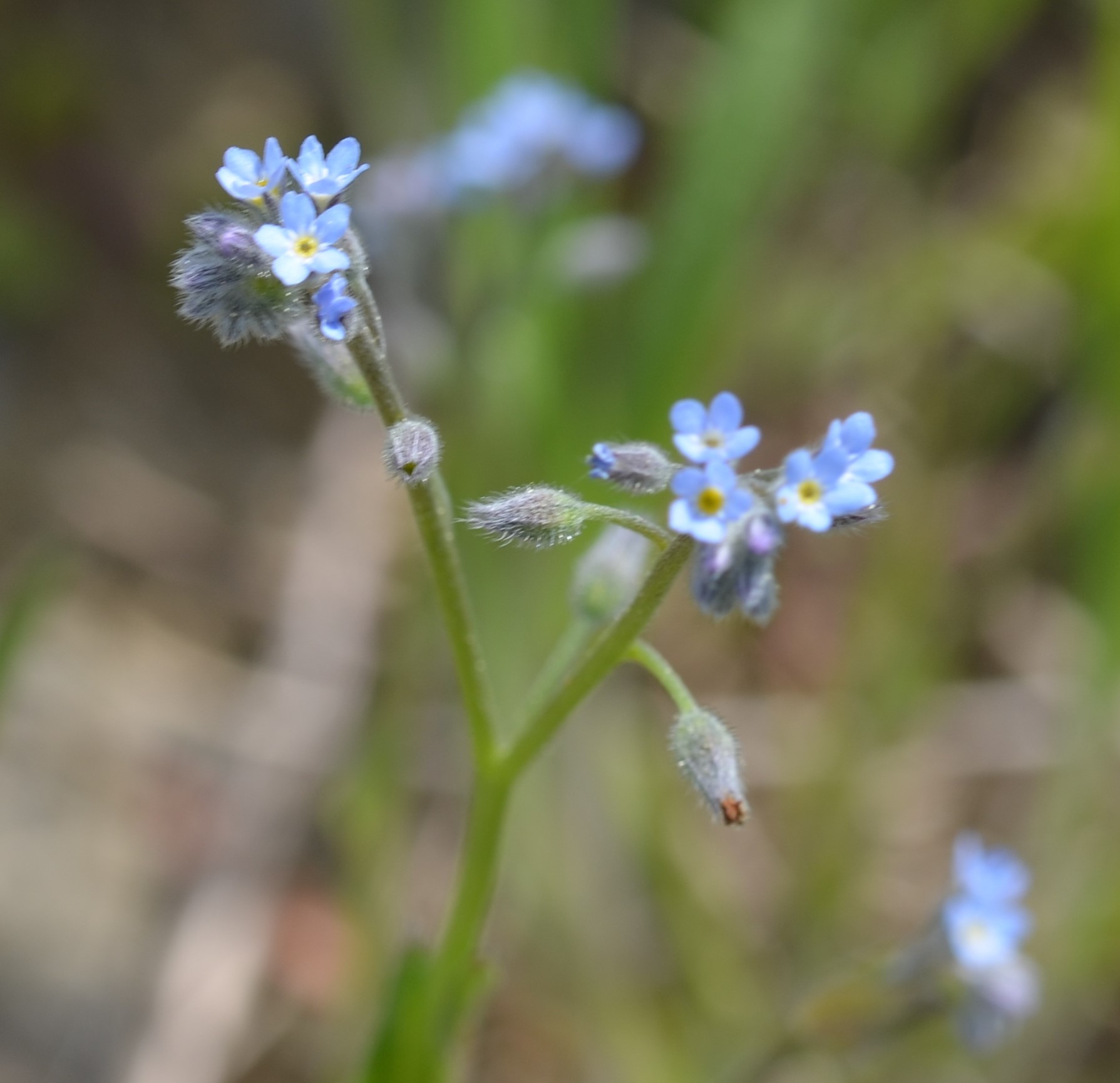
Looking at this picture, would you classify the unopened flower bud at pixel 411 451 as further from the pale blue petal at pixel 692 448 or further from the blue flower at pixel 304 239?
the pale blue petal at pixel 692 448

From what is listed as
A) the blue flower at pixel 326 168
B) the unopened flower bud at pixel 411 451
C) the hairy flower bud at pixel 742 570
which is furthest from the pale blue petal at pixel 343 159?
the hairy flower bud at pixel 742 570

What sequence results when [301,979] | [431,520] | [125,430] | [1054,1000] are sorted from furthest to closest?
Result: [125,430], [301,979], [1054,1000], [431,520]

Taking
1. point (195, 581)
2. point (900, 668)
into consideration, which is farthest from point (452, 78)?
point (900, 668)

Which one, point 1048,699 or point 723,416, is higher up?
point 1048,699

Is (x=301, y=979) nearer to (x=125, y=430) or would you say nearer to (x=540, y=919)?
(x=540, y=919)

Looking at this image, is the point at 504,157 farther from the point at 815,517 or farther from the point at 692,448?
the point at 815,517

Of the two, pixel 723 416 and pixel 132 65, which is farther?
pixel 132 65
